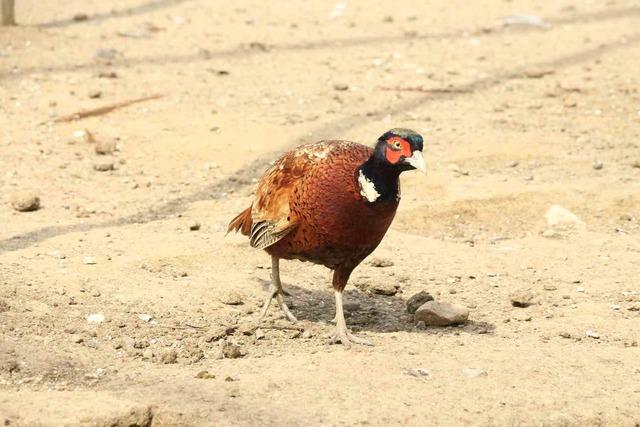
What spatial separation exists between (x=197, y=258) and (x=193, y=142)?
2.26 m

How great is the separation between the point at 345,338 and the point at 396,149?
0.93m

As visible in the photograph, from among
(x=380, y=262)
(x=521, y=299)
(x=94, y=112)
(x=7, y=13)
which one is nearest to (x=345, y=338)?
(x=521, y=299)

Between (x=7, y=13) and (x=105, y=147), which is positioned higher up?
(x=7, y=13)

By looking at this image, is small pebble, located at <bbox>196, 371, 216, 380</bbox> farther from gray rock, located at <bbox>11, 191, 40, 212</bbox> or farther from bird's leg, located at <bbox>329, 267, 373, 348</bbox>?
gray rock, located at <bbox>11, 191, 40, 212</bbox>

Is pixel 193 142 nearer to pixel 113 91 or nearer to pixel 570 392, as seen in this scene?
pixel 113 91

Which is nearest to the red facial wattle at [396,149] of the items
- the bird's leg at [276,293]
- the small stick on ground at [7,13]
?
the bird's leg at [276,293]

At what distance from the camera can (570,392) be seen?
4363mm

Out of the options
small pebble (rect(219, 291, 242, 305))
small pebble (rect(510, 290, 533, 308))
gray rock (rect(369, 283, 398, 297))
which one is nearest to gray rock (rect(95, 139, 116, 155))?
small pebble (rect(219, 291, 242, 305))

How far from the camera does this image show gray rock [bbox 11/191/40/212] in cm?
666

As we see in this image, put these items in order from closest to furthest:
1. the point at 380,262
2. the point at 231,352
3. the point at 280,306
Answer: the point at 231,352 < the point at 280,306 < the point at 380,262

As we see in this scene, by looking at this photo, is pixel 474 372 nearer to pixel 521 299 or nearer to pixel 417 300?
pixel 417 300

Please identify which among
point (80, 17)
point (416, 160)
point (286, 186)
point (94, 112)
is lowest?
point (94, 112)

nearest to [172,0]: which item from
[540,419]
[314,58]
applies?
[314,58]

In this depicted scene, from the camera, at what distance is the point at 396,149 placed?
176 inches
